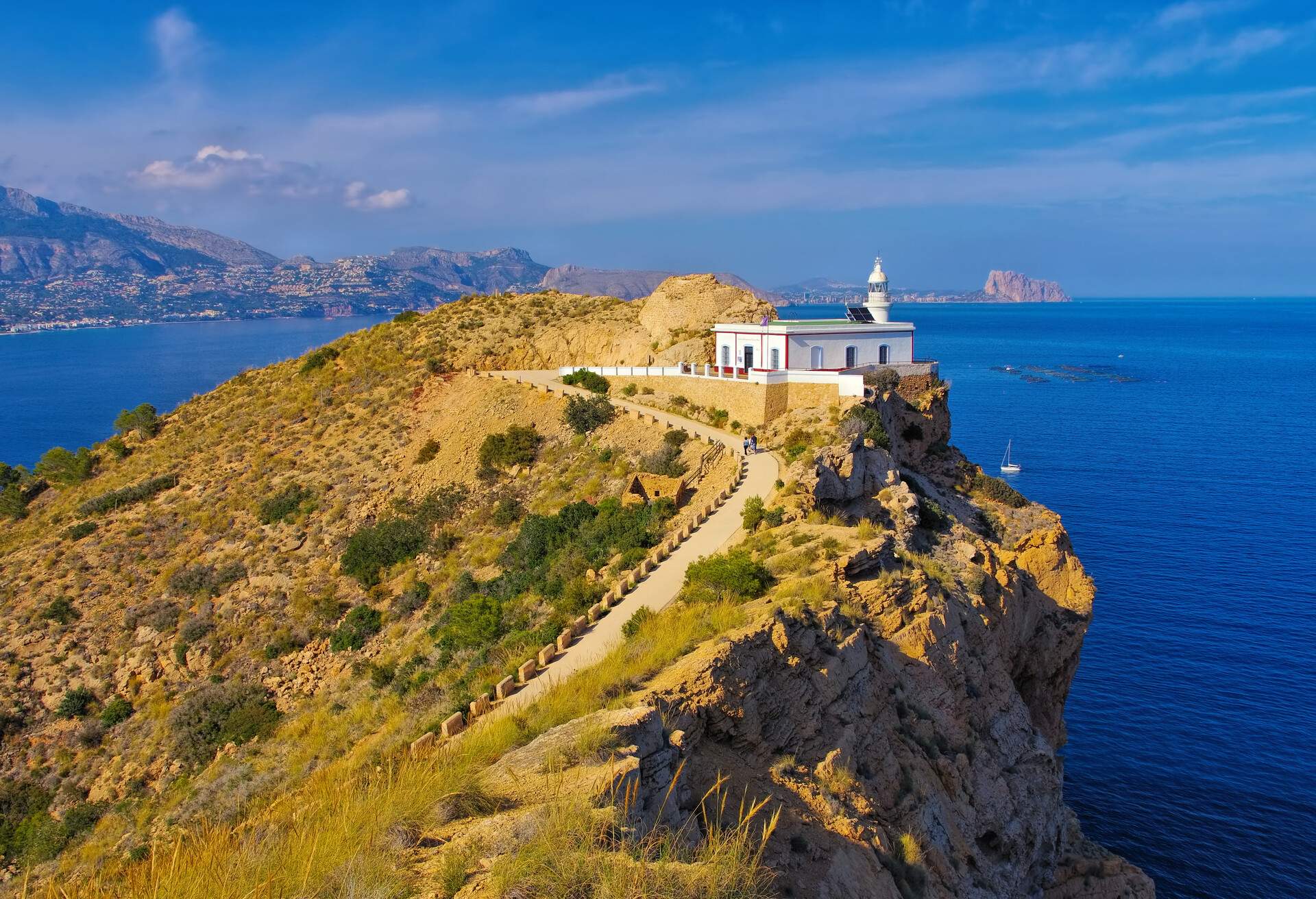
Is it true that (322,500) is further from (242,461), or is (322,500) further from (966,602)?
→ (966,602)

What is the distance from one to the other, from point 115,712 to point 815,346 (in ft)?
84.8

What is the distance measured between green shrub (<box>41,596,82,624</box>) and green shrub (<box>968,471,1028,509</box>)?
3147cm

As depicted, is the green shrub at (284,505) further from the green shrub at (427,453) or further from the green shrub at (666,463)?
the green shrub at (666,463)

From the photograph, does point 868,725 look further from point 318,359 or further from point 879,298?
point 318,359

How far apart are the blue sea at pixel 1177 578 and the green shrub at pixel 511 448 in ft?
75.1

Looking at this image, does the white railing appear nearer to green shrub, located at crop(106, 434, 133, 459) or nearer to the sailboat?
green shrub, located at crop(106, 434, 133, 459)

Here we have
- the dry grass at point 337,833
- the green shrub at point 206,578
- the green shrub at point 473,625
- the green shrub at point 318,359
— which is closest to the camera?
the dry grass at point 337,833

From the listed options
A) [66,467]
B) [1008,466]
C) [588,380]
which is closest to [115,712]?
[588,380]

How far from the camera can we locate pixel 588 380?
3778 cm

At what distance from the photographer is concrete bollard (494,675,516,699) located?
13.5 metres

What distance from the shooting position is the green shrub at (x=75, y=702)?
23.2 metres

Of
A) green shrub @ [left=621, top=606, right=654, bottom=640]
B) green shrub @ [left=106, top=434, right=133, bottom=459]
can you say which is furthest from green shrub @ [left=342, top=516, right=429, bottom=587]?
green shrub @ [left=106, top=434, right=133, bottom=459]

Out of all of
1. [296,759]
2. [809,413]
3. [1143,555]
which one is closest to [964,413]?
[1143,555]

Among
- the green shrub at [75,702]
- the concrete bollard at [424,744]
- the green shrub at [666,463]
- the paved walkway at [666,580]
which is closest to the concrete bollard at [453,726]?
the concrete bollard at [424,744]
